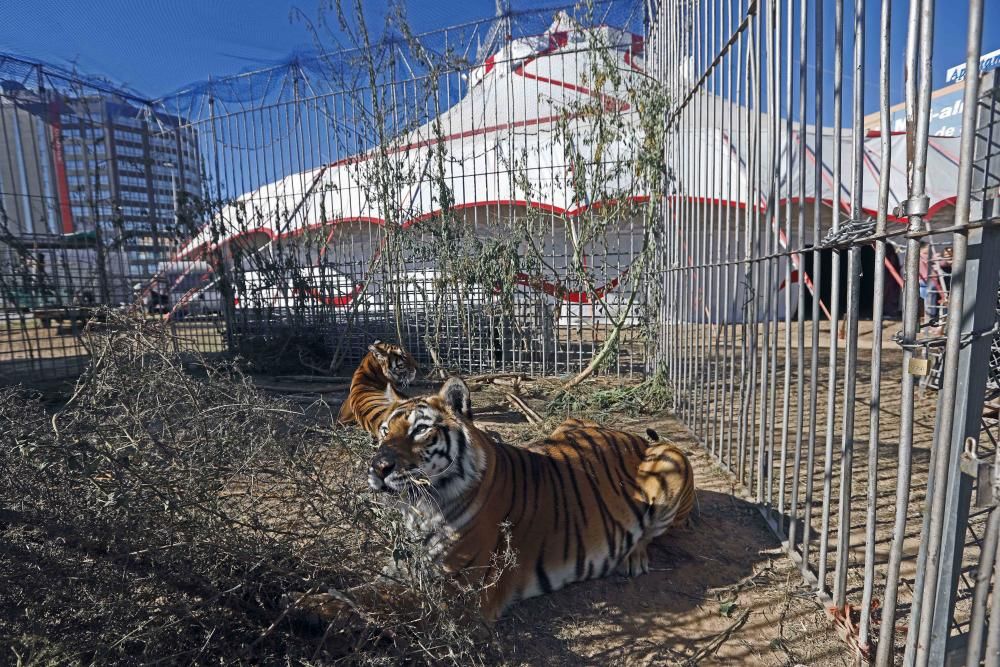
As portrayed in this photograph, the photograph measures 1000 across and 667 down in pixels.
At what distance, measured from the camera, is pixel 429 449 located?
239cm

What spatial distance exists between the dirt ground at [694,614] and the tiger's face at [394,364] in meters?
3.66

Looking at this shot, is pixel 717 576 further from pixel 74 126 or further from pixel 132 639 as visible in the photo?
pixel 74 126

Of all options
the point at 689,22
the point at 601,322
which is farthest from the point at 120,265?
the point at 689,22

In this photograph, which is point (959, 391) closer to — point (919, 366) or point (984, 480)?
point (919, 366)

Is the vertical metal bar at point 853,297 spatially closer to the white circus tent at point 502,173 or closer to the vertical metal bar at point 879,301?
the vertical metal bar at point 879,301

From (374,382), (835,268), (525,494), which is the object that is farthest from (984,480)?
(374,382)

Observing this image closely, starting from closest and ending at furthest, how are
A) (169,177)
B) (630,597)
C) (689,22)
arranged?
(630,597) → (689,22) → (169,177)

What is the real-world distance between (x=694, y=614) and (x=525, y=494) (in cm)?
88

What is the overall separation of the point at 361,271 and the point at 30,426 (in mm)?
6184

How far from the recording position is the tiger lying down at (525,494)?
2324 mm

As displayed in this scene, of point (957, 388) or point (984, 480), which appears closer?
point (984, 480)

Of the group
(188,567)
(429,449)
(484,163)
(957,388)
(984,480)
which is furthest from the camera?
(484,163)

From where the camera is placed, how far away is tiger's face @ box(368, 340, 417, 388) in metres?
6.01

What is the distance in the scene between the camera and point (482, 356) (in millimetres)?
7434
